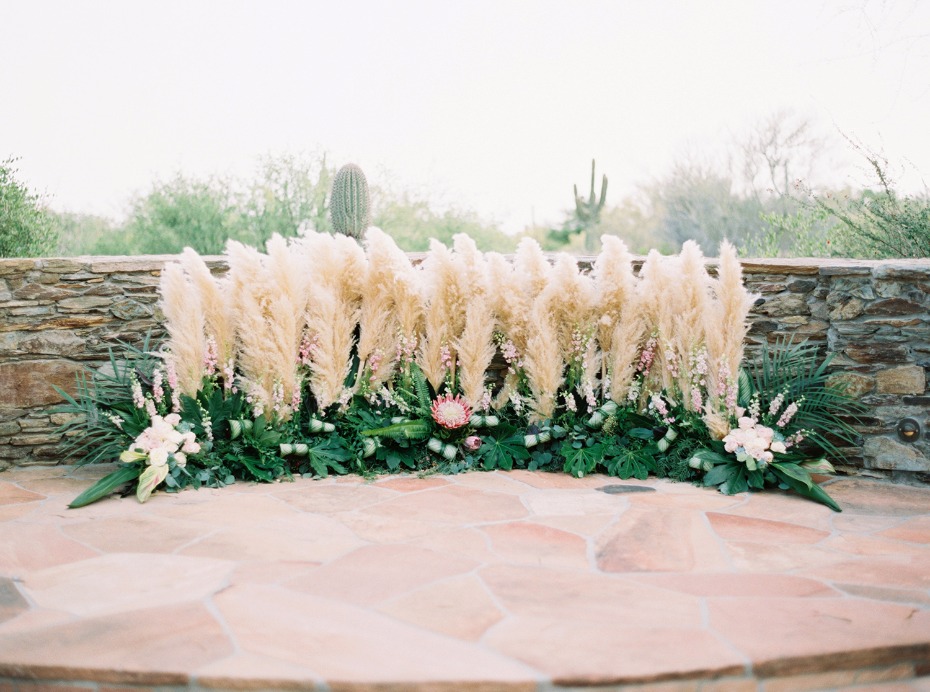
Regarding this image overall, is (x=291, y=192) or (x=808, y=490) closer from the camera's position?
(x=808, y=490)

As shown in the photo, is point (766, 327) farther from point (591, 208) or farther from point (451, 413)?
point (591, 208)

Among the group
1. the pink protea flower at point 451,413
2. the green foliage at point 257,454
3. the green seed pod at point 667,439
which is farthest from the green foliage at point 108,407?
the green seed pod at point 667,439

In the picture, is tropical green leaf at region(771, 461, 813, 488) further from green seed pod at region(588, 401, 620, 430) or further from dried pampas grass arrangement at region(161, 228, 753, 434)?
green seed pod at region(588, 401, 620, 430)

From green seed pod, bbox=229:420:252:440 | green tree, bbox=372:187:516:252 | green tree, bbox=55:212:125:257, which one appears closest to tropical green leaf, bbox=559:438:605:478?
green seed pod, bbox=229:420:252:440

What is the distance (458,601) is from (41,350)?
3.18 m

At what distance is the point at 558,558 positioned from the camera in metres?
2.63

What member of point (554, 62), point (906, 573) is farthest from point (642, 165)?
point (906, 573)

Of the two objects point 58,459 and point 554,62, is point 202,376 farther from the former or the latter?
point 554,62

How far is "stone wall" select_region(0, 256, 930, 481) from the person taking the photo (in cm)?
378

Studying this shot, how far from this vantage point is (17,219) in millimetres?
6039

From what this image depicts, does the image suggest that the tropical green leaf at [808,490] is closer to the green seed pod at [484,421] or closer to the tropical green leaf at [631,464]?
the tropical green leaf at [631,464]

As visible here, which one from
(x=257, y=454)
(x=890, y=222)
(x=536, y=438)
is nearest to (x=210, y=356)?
(x=257, y=454)

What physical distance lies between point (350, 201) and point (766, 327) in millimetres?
3538

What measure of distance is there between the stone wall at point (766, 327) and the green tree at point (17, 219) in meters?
2.12
